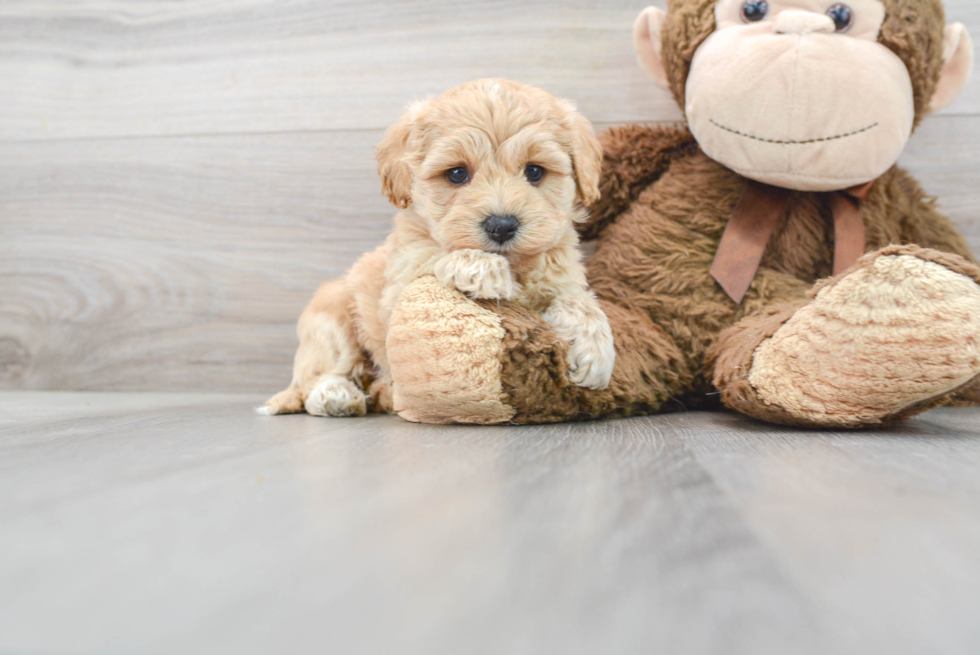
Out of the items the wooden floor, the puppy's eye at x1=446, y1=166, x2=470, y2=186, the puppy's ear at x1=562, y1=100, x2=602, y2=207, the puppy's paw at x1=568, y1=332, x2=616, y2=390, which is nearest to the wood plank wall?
the puppy's ear at x1=562, y1=100, x2=602, y2=207

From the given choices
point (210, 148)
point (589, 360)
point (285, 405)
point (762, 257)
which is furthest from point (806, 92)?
point (210, 148)

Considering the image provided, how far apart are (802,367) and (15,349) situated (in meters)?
1.82

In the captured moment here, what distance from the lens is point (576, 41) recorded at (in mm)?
1512

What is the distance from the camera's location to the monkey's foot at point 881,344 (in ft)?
2.56

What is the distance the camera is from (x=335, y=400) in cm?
116

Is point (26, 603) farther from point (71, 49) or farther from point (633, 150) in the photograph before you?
point (71, 49)

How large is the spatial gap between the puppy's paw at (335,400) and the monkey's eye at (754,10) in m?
0.93

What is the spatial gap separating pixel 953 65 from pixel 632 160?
1.90 ft

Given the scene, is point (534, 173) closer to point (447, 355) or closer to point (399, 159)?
point (399, 159)

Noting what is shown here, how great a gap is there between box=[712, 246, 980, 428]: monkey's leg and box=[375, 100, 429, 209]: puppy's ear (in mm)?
584

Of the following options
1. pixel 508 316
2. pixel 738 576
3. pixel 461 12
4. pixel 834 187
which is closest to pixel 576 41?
pixel 461 12

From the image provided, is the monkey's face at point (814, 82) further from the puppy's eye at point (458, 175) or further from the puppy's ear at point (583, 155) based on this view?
the puppy's eye at point (458, 175)

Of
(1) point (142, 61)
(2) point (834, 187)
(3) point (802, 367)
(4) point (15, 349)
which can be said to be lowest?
(4) point (15, 349)

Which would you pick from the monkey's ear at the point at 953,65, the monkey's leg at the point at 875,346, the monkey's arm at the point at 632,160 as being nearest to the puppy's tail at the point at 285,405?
the monkey's arm at the point at 632,160
